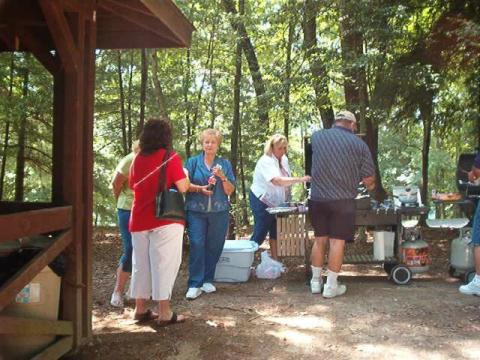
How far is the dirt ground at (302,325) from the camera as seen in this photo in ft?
12.4

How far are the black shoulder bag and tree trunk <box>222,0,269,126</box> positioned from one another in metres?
5.47

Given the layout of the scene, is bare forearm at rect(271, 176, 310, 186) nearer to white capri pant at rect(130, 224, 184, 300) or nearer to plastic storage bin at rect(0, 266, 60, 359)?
white capri pant at rect(130, 224, 184, 300)

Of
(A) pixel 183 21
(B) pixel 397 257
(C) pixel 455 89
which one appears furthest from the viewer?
(C) pixel 455 89

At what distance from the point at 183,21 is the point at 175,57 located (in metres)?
7.79

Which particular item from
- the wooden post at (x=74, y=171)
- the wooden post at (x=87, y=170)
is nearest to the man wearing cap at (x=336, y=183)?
the wooden post at (x=87, y=170)

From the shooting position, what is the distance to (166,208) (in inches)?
159

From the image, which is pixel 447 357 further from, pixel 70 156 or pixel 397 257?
pixel 70 156

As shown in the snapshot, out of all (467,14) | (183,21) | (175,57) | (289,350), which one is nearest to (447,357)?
(289,350)

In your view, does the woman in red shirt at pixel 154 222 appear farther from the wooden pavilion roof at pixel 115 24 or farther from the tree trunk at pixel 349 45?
the tree trunk at pixel 349 45

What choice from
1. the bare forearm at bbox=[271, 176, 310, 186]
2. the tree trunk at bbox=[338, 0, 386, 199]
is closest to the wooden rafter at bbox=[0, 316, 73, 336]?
the bare forearm at bbox=[271, 176, 310, 186]

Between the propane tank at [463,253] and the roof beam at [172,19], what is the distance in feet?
11.8

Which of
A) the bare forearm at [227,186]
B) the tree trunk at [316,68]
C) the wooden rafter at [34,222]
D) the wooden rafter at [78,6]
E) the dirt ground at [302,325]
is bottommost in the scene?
the dirt ground at [302,325]

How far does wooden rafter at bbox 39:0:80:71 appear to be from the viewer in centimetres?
338

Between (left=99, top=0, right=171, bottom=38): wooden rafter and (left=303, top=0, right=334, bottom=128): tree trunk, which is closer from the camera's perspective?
(left=99, top=0, right=171, bottom=38): wooden rafter
